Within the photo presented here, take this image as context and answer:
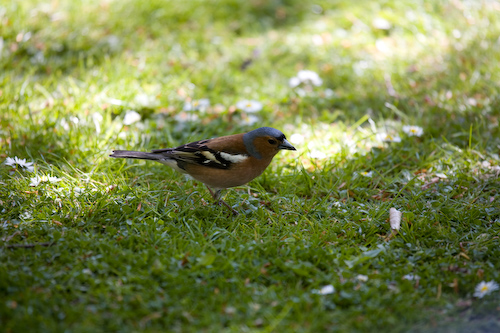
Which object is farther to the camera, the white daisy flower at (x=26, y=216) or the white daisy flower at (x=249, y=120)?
the white daisy flower at (x=249, y=120)

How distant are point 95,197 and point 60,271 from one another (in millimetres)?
1064

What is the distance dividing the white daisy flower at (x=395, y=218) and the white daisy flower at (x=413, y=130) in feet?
4.85

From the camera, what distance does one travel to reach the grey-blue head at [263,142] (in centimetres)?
444

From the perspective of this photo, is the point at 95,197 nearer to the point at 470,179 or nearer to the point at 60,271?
the point at 60,271

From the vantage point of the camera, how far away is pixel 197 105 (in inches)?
239

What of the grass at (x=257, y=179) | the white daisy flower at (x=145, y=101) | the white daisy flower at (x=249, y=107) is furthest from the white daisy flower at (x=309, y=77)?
the white daisy flower at (x=145, y=101)

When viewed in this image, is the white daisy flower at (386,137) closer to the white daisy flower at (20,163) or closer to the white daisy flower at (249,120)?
the white daisy flower at (249,120)

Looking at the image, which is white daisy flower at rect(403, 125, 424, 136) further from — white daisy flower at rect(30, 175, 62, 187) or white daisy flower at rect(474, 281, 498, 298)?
white daisy flower at rect(30, 175, 62, 187)

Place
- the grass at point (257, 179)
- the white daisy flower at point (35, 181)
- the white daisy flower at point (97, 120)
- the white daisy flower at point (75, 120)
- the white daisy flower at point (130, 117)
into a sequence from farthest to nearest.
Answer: the white daisy flower at point (130, 117), the white daisy flower at point (97, 120), the white daisy flower at point (75, 120), the white daisy flower at point (35, 181), the grass at point (257, 179)

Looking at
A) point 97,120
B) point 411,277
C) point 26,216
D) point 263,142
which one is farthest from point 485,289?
point 97,120

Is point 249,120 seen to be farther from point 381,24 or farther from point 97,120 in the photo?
point 381,24

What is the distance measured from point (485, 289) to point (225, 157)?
245cm

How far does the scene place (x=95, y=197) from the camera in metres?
4.20

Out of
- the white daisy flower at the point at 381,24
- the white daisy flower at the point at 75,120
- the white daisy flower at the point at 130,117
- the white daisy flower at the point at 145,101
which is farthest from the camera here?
the white daisy flower at the point at 381,24
